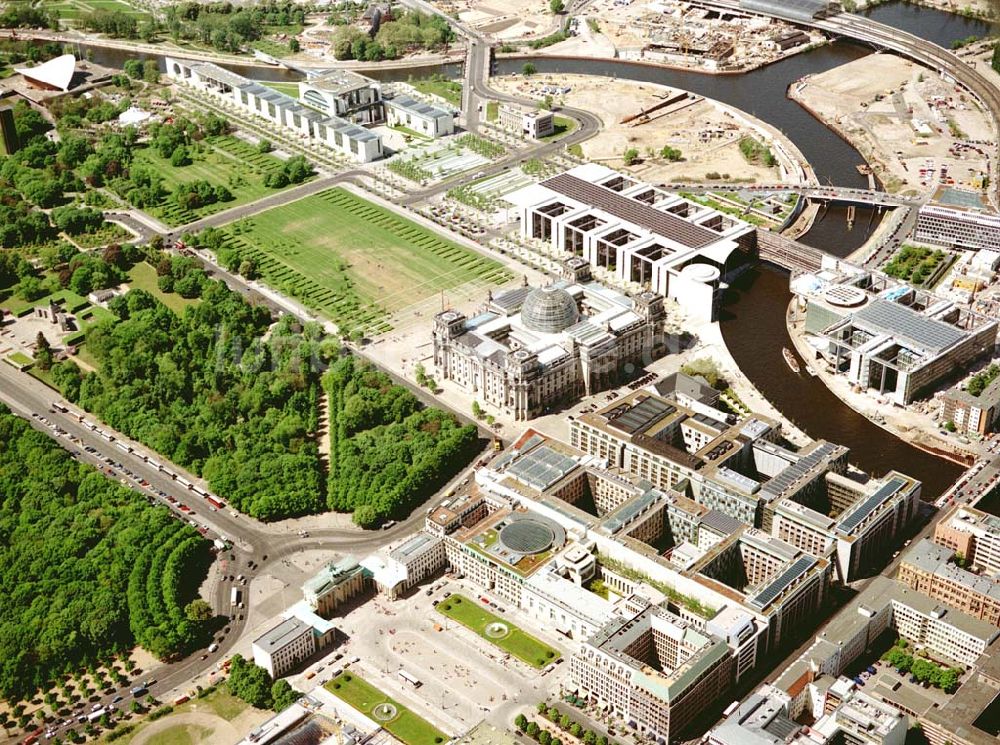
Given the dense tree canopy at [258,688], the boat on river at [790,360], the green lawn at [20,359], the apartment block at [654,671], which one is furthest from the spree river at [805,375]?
the green lawn at [20,359]

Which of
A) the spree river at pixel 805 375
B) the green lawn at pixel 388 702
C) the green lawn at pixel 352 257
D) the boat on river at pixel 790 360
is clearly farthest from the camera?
the green lawn at pixel 352 257

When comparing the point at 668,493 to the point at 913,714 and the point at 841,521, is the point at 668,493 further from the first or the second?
the point at 913,714

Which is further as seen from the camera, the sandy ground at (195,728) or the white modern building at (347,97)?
the white modern building at (347,97)

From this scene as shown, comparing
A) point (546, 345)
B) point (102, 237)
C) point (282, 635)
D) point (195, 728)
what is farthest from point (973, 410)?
point (102, 237)

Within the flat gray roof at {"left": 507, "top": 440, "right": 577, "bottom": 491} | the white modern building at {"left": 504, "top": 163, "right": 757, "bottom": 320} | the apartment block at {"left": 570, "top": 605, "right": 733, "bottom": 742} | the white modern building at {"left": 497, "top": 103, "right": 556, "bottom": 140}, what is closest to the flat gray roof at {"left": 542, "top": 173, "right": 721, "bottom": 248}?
the white modern building at {"left": 504, "top": 163, "right": 757, "bottom": 320}

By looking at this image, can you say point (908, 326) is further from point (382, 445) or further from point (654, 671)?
point (654, 671)

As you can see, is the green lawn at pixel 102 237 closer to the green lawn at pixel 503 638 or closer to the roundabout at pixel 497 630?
the green lawn at pixel 503 638
